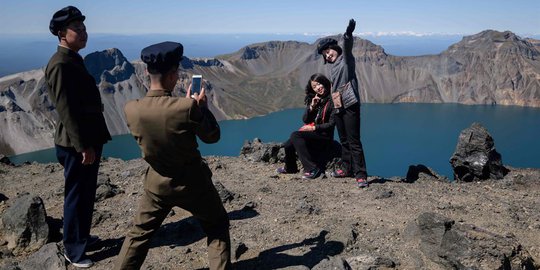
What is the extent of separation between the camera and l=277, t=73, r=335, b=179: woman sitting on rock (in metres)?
8.57

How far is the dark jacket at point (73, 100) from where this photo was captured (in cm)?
472

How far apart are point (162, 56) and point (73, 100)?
1752 millimetres

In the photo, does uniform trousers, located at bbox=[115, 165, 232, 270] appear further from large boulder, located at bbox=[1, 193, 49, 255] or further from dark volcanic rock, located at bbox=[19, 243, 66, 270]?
large boulder, located at bbox=[1, 193, 49, 255]

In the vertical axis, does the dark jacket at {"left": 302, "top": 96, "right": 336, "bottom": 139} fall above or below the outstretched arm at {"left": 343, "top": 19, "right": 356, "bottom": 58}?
below

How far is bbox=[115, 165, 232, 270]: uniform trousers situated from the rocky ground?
1019 mm

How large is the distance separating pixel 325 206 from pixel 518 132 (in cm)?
11835

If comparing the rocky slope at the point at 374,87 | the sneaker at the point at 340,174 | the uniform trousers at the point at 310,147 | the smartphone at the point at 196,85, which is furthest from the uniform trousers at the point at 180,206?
the rocky slope at the point at 374,87

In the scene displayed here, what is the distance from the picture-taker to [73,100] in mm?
4789

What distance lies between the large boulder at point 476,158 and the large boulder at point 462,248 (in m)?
5.07

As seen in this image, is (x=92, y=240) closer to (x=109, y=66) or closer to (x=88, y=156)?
(x=88, y=156)

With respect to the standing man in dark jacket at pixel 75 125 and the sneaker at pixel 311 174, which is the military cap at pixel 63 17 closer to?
the standing man in dark jacket at pixel 75 125

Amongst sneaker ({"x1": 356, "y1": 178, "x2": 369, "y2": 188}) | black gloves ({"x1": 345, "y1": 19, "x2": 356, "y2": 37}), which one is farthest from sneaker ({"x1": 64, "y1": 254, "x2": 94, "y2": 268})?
black gloves ({"x1": 345, "y1": 19, "x2": 356, "y2": 37})

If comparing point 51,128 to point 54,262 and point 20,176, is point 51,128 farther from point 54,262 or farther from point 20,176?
point 54,262

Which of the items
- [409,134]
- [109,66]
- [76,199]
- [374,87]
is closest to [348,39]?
[76,199]
